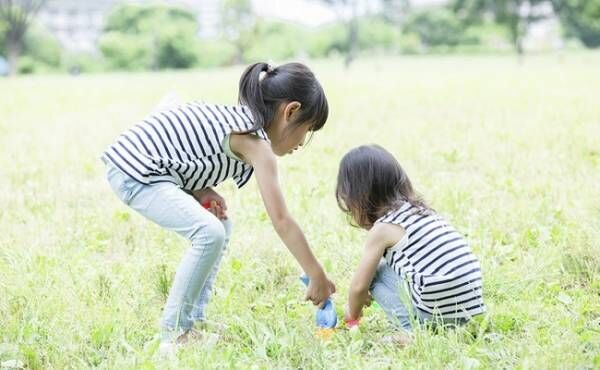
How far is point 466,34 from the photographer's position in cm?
4466

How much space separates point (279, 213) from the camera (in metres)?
2.49

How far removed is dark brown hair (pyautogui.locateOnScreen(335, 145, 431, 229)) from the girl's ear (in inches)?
9.7

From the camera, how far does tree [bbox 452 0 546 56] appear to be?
121ft

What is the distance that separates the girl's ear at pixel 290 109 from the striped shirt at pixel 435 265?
456 millimetres

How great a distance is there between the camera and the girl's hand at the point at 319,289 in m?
2.54

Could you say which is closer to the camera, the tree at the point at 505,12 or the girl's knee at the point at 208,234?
the girl's knee at the point at 208,234

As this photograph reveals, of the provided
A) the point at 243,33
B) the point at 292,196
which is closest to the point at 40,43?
the point at 243,33

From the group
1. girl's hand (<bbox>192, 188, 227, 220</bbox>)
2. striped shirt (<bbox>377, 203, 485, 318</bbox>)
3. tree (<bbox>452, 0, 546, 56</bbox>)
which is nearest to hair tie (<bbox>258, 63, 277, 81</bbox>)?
girl's hand (<bbox>192, 188, 227, 220</bbox>)

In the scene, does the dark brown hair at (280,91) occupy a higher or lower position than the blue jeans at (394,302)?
higher

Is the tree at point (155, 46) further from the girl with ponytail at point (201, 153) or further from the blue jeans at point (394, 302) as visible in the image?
the blue jeans at point (394, 302)

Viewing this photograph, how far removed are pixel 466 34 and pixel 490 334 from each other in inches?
1725

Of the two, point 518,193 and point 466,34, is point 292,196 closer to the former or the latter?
point 518,193

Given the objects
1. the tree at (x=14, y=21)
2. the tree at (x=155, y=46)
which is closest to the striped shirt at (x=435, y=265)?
the tree at (x=155, y=46)

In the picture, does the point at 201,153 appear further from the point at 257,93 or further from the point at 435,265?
the point at 435,265
